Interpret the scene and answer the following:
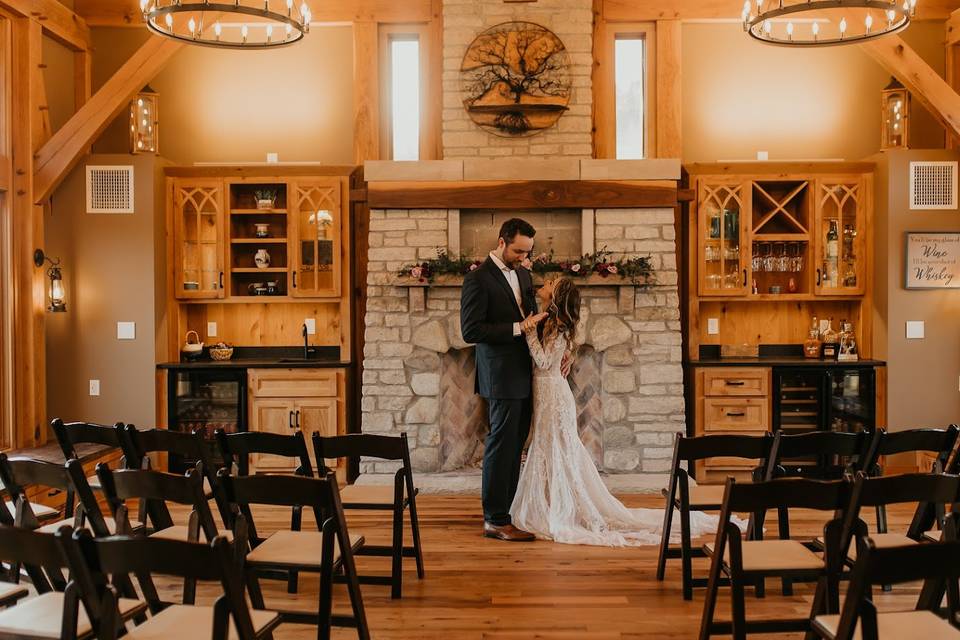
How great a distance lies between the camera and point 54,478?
10.2 feet

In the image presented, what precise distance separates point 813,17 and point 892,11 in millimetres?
2911

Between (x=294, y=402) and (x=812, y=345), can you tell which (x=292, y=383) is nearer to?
(x=294, y=402)

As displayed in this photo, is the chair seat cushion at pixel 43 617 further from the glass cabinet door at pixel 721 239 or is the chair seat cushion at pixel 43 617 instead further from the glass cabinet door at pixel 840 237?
the glass cabinet door at pixel 840 237

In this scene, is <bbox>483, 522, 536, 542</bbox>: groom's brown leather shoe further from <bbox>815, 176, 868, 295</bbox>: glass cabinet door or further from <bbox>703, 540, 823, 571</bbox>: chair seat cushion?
<bbox>815, 176, 868, 295</bbox>: glass cabinet door

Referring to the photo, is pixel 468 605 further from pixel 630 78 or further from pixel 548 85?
pixel 630 78

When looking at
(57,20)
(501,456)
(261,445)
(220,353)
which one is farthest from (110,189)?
(501,456)

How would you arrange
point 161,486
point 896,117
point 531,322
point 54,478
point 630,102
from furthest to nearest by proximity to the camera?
point 630,102, point 896,117, point 531,322, point 54,478, point 161,486

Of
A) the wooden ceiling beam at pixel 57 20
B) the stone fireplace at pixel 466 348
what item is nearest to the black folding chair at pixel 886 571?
the stone fireplace at pixel 466 348

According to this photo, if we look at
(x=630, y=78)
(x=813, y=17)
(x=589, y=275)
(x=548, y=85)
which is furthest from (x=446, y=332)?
(x=813, y=17)

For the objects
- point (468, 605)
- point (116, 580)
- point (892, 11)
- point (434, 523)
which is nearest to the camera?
point (116, 580)

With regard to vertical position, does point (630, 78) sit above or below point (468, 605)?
above

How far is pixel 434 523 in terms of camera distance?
5438 mm

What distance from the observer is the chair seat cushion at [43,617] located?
2492 mm

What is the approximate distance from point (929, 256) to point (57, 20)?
288 inches
